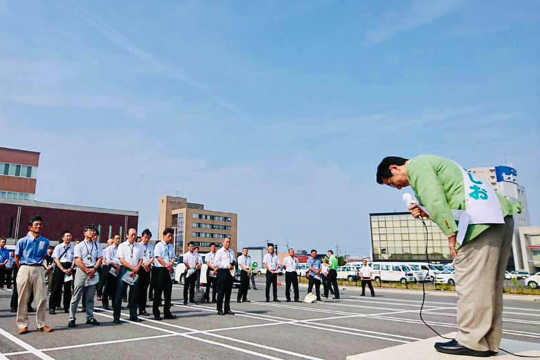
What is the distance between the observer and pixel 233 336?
709 centimetres

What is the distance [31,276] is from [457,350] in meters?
7.20

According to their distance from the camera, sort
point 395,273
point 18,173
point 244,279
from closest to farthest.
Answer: point 244,279
point 395,273
point 18,173

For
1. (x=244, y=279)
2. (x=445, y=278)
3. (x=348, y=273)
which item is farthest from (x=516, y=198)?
(x=244, y=279)

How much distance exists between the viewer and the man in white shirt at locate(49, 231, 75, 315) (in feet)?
34.7

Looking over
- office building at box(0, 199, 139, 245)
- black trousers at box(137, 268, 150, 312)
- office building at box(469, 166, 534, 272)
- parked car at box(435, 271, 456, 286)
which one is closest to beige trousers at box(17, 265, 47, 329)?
black trousers at box(137, 268, 150, 312)

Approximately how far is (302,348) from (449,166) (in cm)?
372

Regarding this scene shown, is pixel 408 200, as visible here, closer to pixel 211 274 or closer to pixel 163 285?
pixel 163 285

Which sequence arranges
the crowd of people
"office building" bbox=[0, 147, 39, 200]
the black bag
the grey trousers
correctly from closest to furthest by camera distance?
the crowd of people < the grey trousers < the black bag < "office building" bbox=[0, 147, 39, 200]

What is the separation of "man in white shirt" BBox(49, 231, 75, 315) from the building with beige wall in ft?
343

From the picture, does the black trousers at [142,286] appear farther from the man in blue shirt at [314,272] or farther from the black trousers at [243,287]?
the man in blue shirt at [314,272]

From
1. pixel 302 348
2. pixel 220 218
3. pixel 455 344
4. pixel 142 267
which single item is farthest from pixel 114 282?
pixel 220 218

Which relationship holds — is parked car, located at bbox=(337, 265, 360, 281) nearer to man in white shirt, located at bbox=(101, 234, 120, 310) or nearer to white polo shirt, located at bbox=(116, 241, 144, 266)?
man in white shirt, located at bbox=(101, 234, 120, 310)

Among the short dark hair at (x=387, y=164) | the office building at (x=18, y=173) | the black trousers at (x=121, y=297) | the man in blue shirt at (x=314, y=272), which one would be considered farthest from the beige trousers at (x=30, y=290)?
→ the office building at (x=18, y=173)

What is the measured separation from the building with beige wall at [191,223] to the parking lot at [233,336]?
10701 cm
